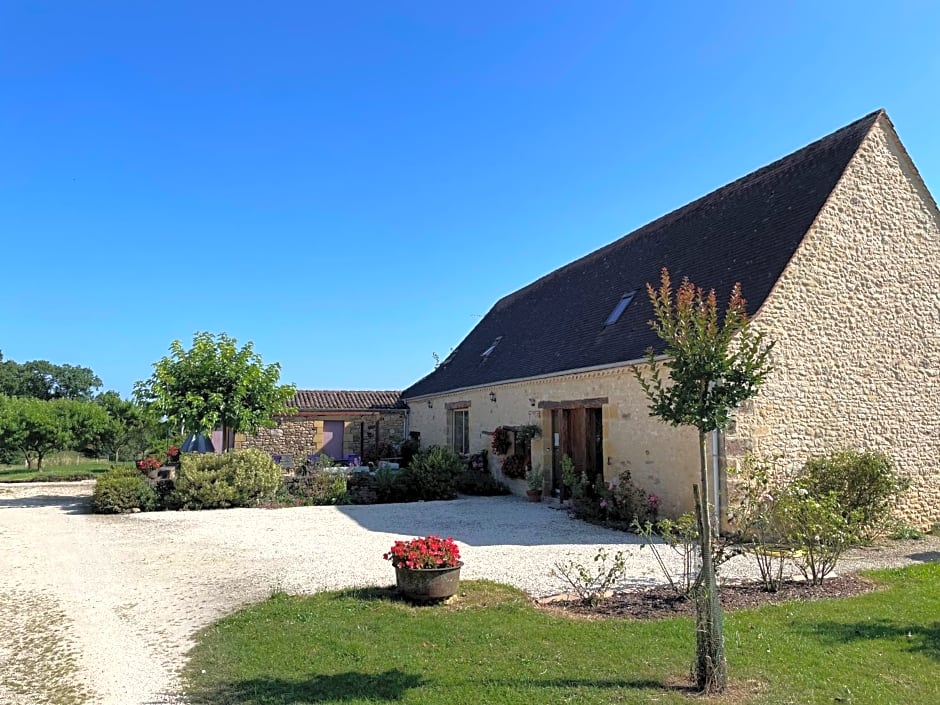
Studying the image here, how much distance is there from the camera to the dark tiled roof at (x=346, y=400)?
25.3 metres

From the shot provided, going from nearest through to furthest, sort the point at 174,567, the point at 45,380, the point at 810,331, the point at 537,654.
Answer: the point at 537,654, the point at 174,567, the point at 810,331, the point at 45,380

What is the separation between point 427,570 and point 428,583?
0.40 ft

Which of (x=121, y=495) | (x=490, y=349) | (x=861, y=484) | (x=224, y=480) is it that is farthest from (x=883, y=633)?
(x=490, y=349)

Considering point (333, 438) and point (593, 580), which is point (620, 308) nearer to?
point (593, 580)

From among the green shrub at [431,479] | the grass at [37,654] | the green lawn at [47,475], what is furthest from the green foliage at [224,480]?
the green lawn at [47,475]

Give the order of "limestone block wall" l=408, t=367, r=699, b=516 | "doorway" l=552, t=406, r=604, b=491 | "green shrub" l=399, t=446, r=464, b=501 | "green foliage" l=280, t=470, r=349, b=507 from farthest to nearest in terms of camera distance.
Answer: "green shrub" l=399, t=446, r=464, b=501, "green foliage" l=280, t=470, r=349, b=507, "doorway" l=552, t=406, r=604, b=491, "limestone block wall" l=408, t=367, r=699, b=516

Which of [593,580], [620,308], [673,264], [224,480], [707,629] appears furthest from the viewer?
[224,480]

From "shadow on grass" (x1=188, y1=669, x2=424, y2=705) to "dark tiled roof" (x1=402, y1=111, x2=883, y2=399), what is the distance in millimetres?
7753

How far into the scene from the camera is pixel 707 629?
4297 mm

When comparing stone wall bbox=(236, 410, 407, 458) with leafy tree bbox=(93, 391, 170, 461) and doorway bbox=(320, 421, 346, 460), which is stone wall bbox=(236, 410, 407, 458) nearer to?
doorway bbox=(320, 421, 346, 460)

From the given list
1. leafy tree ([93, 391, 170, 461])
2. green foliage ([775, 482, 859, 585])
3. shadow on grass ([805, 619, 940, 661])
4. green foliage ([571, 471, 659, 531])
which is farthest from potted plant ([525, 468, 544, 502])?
leafy tree ([93, 391, 170, 461])

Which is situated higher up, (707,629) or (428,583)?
(707,629)

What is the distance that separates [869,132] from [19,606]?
13622 mm

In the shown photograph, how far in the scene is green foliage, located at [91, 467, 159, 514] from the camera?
46.0 feet
